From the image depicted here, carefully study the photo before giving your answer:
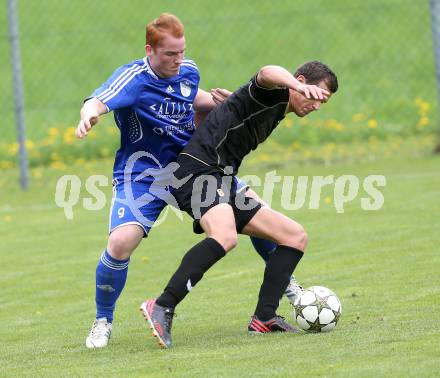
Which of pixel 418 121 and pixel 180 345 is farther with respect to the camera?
pixel 418 121

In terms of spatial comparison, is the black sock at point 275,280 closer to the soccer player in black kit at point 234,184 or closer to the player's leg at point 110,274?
the soccer player in black kit at point 234,184

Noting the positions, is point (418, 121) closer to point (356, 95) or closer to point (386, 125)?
point (386, 125)

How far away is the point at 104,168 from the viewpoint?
623 inches

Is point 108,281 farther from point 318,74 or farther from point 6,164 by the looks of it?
point 6,164

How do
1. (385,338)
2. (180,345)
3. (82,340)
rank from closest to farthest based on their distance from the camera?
(385,338), (180,345), (82,340)

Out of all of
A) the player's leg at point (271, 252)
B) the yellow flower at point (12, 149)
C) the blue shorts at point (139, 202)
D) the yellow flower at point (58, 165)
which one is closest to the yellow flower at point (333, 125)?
the yellow flower at point (58, 165)

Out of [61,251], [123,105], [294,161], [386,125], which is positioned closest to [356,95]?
[386,125]

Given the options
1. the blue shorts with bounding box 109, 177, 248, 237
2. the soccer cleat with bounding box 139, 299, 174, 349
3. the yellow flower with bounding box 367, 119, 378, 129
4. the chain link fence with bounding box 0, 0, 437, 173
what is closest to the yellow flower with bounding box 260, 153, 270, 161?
the chain link fence with bounding box 0, 0, 437, 173

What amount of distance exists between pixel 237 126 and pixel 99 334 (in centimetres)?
144

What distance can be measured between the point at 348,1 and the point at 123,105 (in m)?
16.7

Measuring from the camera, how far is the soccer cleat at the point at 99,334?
261 inches

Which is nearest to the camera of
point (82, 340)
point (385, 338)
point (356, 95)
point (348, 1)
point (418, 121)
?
point (385, 338)

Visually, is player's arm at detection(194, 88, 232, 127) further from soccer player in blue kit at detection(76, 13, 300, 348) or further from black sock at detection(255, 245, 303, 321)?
black sock at detection(255, 245, 303, 321)

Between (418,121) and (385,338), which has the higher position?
Result: (385,338)
